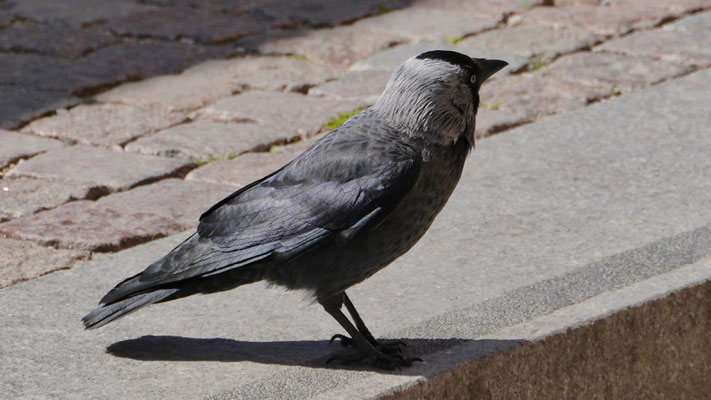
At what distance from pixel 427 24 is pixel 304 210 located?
3.59 meters

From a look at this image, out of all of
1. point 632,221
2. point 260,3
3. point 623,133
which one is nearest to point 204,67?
point 260,3

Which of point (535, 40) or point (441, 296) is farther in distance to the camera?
point (535, 40)

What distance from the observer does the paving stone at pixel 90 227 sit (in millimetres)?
3811

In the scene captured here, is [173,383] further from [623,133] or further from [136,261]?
[623,133]

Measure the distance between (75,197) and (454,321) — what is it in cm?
173

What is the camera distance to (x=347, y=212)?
2.85 meters

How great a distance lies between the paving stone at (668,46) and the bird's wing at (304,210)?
3112 mm

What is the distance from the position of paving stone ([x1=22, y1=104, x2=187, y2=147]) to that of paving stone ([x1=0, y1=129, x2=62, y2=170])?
0.08 metres

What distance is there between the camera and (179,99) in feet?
17.6

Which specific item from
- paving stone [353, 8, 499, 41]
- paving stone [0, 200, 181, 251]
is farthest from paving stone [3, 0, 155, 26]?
paving stone [0, 200, 181, 251]

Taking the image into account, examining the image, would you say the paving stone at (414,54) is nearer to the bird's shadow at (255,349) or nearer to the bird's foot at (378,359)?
the bird's shadow at (255,349)

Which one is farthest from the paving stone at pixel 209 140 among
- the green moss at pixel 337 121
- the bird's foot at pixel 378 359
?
the bird's foot at pixel 378 359

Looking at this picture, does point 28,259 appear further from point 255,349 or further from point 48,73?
point 48,73

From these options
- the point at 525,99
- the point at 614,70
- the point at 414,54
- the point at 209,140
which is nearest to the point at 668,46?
the point at 614,70
